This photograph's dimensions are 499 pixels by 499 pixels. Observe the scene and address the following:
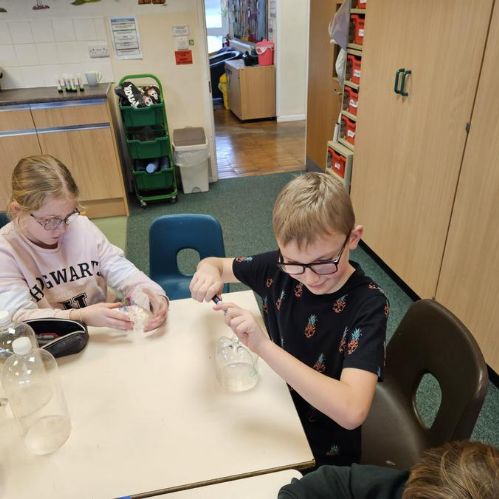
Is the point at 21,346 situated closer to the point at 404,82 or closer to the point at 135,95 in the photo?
the point at 404,82

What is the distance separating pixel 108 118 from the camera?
3.24 metres

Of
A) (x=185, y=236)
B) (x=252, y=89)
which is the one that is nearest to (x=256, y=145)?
(x=252, y=89)

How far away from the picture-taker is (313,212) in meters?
0.89

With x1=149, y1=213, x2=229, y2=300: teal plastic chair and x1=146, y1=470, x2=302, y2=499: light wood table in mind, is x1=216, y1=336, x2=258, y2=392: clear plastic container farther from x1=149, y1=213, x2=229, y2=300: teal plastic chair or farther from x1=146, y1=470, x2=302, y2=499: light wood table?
x1=149, y1=213, x2=229, y2=300: teal plastic chair

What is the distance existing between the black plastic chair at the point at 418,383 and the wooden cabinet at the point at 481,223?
746mm

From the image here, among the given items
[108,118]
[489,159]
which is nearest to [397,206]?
[489,159]

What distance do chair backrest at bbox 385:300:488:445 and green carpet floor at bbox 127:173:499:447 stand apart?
0.62 metres

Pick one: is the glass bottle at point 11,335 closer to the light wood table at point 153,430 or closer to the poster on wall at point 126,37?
→ the light wood table at point 153,430

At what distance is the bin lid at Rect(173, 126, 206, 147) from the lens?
13.0 ft

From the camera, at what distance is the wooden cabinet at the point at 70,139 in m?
3.14

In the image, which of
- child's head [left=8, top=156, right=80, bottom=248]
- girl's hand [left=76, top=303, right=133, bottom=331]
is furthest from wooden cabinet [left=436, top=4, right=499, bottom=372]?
child's head [left=8, top=156, right=80, bottom=248]

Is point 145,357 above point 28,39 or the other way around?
the other way around

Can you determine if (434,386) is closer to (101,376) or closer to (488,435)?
(488,435)

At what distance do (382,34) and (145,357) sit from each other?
85.2 inches
